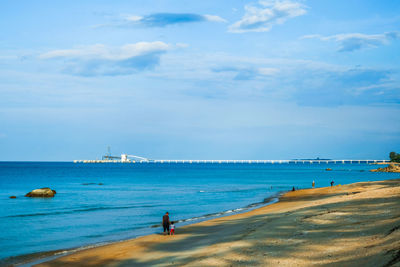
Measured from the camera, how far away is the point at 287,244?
18.7 m

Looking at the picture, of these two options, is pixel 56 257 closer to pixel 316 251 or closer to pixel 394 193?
pixel 316 251

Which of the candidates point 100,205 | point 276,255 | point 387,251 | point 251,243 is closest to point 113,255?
point 251,243

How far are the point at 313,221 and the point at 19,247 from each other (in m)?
20.3

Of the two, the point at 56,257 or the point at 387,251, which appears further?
the point at 56,257

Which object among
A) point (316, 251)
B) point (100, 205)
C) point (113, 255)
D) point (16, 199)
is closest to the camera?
point (316, 251)

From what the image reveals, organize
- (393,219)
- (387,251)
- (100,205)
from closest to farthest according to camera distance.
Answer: (387,251), (393,219), (100,205)

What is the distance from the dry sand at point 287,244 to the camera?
15.3 metres

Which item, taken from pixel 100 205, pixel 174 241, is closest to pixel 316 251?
pixel 174 241

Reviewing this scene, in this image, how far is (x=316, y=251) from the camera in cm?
1655

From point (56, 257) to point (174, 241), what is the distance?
7432 millimetres

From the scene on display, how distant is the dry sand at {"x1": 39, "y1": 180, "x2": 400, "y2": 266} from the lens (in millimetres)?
15320

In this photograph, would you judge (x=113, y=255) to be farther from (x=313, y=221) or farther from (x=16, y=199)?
(x=16, y=199)

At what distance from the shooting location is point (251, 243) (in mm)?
20391

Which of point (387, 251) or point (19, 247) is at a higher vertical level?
point (387, 251)
